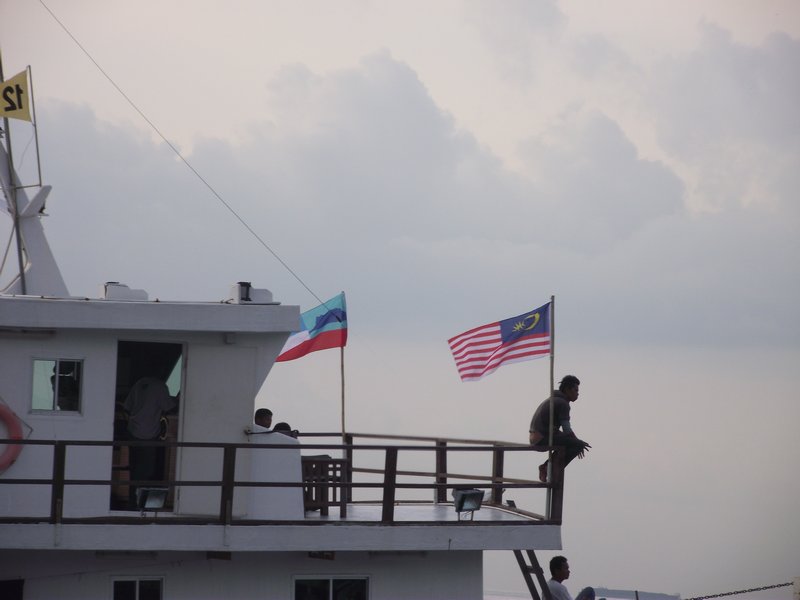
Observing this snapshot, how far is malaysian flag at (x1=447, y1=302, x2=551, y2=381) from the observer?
16.5m

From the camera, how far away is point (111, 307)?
14719 mm

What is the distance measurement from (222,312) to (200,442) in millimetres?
1623

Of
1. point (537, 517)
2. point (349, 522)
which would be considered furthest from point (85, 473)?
point (537, 517)

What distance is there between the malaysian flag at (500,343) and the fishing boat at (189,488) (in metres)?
1.99

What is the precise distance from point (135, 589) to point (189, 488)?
1354mm

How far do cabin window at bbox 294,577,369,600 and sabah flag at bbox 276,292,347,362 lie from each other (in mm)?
4090

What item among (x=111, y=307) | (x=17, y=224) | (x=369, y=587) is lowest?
(x=369, y=587)

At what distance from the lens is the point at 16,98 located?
55.0 ft

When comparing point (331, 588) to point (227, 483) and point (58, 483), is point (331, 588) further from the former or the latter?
point (58, 483)

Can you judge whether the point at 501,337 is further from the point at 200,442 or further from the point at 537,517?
the point at 200,442

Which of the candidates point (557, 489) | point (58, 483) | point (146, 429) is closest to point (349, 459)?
point (557, 489)

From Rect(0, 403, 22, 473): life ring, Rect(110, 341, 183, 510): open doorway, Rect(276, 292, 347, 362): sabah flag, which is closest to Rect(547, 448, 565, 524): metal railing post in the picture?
Rect(276, 292, 347, 362): sabah flag

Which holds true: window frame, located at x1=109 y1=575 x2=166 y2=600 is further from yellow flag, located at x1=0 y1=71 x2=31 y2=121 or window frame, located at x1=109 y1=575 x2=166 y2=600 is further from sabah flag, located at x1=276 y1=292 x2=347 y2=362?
yellow flag, located at x1=0 y1=71 x2=31 y2=121

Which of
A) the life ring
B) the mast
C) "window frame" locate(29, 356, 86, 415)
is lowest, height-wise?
the life ring
